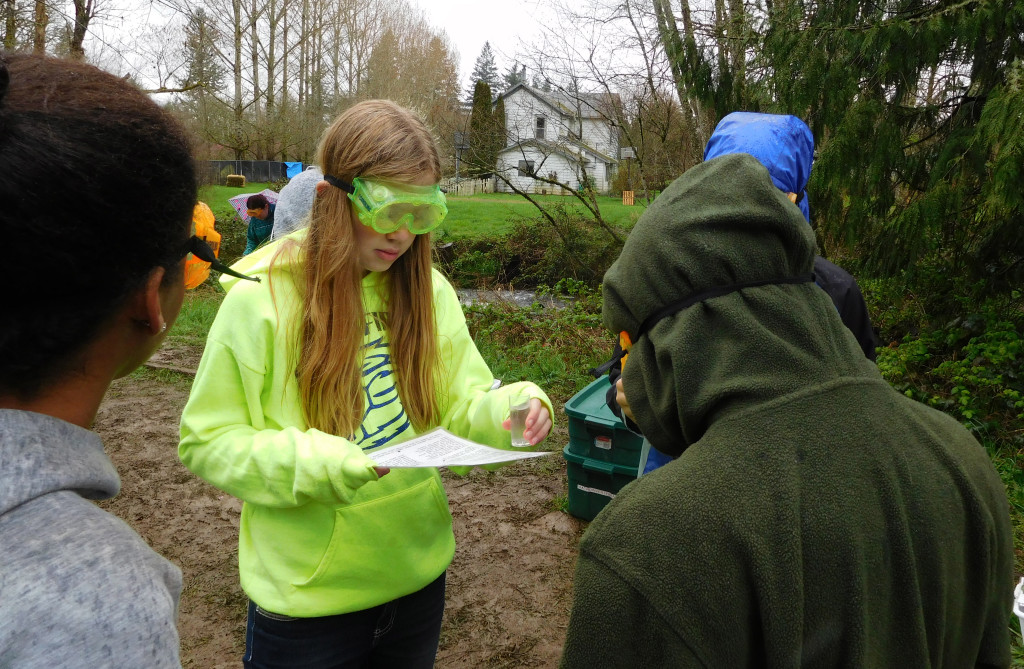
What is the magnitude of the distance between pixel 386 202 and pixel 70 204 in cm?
116

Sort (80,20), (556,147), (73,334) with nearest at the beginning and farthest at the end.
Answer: (73,334) < (80,20) < (556,147)

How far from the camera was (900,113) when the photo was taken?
535cm

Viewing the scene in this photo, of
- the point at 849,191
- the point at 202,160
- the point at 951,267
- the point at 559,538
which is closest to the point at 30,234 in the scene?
the point at 202,160

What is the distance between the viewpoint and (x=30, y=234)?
861 mm

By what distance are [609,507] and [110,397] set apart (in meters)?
7.30

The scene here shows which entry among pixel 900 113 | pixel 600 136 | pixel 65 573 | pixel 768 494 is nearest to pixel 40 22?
pixel 600 136

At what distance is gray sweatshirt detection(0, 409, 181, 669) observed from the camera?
2.63 feet

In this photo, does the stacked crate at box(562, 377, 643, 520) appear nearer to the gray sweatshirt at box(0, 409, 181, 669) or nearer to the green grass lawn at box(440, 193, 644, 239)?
the gray sweatshirt at box(0, 409, 181, 669)

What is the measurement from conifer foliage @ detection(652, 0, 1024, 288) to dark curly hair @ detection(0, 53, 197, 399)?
4958 millimetres

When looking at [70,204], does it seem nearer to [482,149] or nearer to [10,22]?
[10,22]

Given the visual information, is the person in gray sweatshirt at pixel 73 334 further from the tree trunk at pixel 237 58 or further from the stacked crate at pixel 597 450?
the tree trunk at pixel 237 58

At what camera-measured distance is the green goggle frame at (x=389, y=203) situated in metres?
2.01

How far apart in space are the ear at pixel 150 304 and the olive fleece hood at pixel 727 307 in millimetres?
749

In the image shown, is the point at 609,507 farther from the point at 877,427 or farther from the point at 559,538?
the point at 559,538
